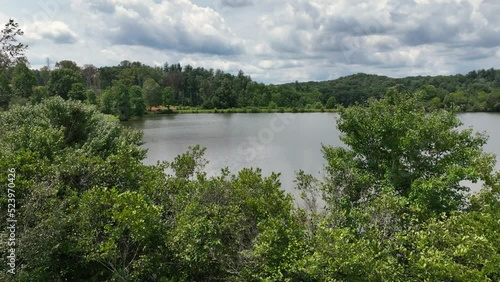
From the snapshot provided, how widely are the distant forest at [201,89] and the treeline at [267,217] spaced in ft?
213

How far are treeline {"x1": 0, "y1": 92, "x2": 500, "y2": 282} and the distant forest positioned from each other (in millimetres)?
64959

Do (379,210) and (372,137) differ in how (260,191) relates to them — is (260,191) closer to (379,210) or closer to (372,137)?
(379,210)

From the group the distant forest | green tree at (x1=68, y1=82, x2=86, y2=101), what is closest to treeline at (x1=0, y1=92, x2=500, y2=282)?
green tree at (x1=68, y1=82, x2=86, y2=101)

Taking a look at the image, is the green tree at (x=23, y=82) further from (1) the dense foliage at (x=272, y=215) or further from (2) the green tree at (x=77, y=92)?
(1) the dense foliage at (x=272, y=215)

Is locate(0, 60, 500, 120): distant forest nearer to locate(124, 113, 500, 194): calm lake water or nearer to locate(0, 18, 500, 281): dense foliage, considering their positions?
locate(124, 113, 500, 194): calm lake water

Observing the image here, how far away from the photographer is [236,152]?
3447 centimetres

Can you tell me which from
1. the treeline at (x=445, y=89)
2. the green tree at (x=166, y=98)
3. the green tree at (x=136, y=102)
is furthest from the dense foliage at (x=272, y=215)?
the green tree at (x=166, y=98)

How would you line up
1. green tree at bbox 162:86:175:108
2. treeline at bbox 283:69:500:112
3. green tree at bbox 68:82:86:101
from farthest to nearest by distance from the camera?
green tree at bbox 162:86:175:108 < treeline at bbox 283:69:500:112 < green tree at bbox 68:82:86:101

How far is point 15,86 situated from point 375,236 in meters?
79.8

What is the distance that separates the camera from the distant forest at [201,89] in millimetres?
73188

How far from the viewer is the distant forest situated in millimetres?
73188

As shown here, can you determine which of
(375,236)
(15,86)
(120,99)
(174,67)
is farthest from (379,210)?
(174,67)

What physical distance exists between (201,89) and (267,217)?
109673 mm

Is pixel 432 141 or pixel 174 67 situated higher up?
pixel 174 67
